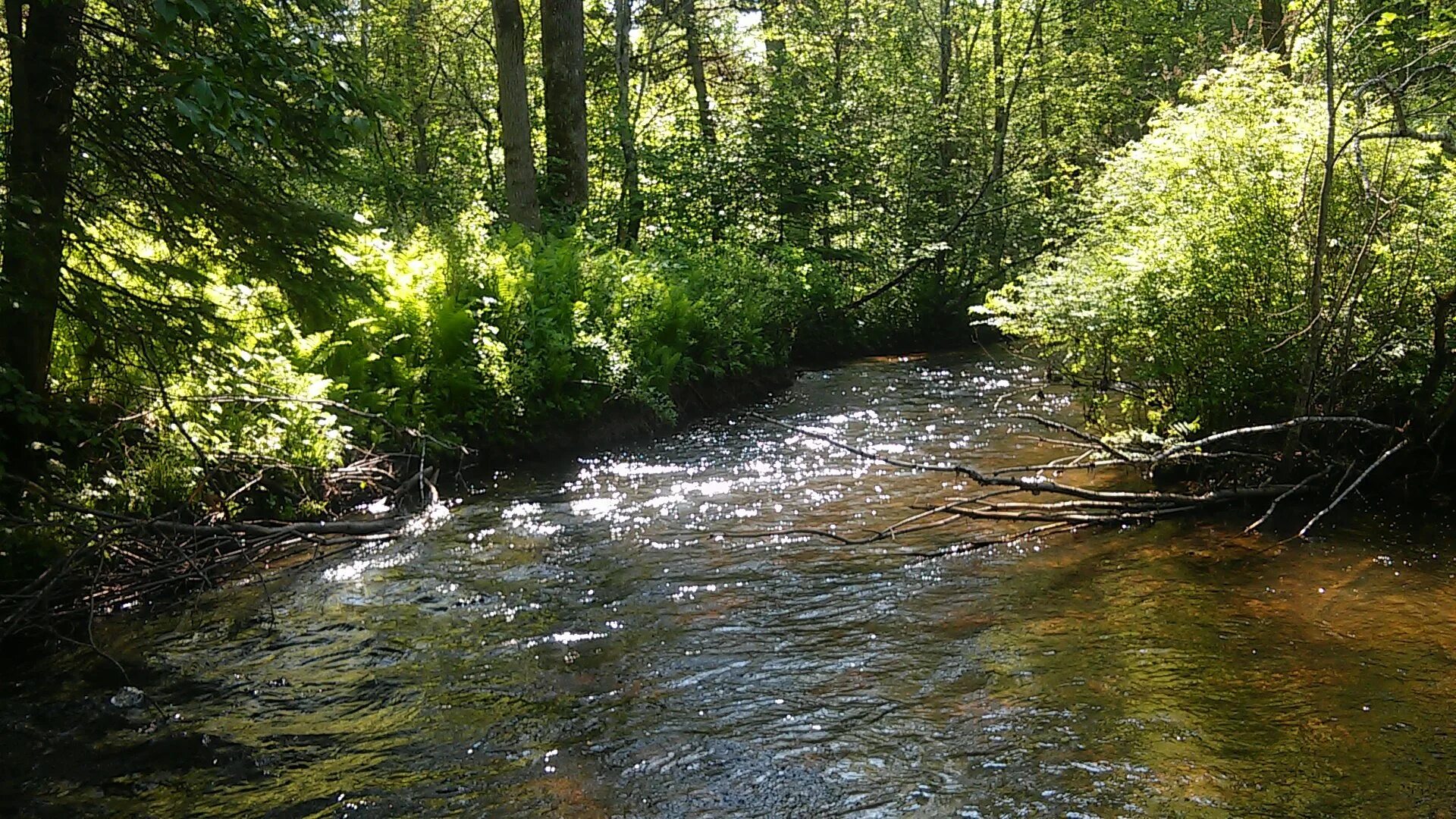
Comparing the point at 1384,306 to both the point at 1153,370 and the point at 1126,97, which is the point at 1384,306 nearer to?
the point at 1153,370

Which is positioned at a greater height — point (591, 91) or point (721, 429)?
point (591, 91)

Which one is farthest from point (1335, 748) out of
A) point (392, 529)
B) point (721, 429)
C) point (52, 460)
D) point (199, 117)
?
point (721, 429)

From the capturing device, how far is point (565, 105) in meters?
15.7

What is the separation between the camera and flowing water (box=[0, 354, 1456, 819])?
3816mm

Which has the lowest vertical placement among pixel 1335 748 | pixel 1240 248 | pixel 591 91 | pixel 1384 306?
pixel 1335 748

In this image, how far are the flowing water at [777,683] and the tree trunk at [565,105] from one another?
32.3 feet

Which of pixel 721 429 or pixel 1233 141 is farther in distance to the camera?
pixel 721 429

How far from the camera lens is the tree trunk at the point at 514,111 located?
13.8 meters

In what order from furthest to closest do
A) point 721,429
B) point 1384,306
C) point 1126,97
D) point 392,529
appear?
point 1126,97
point 721,429
point 392,529
point 1384,306

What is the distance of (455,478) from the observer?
30.7 feet

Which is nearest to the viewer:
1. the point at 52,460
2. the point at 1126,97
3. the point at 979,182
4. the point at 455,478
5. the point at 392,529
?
the point at 52,460

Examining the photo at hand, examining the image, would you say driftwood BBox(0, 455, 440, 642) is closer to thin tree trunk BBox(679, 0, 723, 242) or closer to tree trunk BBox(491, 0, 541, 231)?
tree trunk BBox(491, 0, 541, 231)

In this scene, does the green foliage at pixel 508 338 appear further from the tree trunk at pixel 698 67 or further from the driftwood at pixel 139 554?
the tree trunk at pixel 698 67

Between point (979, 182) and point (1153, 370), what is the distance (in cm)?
1734
